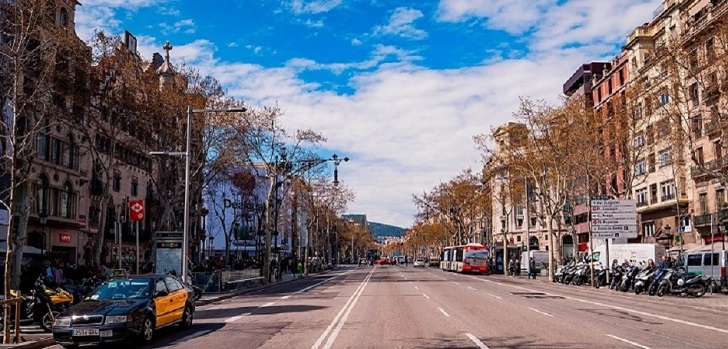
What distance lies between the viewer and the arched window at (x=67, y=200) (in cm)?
4581

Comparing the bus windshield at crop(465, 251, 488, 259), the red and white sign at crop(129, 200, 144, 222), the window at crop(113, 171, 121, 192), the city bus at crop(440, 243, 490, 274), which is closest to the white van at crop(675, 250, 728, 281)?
the red and white sign at crop(129, 200, 144, 222)

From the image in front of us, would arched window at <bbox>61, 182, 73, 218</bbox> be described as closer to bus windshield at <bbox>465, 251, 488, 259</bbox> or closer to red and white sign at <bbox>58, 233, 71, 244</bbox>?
red and white sign at <bbox>58, 233, 71, 244</bbox>

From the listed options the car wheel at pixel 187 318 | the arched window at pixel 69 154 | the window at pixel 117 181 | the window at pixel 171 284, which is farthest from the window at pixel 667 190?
the window at pixel 171 284

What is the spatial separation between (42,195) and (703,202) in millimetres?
45893

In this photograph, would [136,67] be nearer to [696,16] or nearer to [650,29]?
[696,16]

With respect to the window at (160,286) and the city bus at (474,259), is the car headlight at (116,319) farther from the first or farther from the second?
the city bus at (474,259)

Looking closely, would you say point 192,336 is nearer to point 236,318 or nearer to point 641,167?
point 236,318

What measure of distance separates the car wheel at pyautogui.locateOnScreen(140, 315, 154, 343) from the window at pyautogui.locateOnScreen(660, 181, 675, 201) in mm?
50984

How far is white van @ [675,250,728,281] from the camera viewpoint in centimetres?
3304

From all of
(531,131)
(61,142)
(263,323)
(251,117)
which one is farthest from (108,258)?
(263,323)

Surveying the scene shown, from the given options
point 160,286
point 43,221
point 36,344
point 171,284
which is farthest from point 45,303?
point 43,221

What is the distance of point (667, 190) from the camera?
193 feet

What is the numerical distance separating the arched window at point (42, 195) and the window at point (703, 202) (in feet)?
149

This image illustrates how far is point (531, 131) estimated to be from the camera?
48281 millimetres
